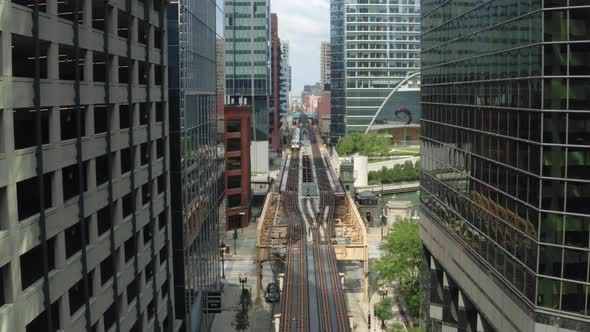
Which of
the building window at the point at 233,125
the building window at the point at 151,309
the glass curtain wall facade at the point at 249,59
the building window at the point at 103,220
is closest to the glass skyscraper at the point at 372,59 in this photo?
the glass curtain wall facade at the point at 249,59

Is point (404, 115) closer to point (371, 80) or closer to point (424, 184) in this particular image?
point (371, 80)

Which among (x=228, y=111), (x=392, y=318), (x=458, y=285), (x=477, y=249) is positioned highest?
(x=228, y=111)

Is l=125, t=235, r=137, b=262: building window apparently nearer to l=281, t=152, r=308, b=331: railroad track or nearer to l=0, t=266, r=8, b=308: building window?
l=0, t=266, r=8, b=308: building window

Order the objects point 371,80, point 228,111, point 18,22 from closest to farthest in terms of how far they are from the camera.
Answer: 1. point 18,22
2. point 228,111
3. point 371,80

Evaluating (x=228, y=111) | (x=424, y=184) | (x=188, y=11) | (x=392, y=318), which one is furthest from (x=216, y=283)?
(x=228, y=111)

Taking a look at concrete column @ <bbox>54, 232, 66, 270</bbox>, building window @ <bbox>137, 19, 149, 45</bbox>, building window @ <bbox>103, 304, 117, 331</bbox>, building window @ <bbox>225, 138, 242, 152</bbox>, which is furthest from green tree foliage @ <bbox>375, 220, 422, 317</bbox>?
concrete column @ <bbox>54, 232, 66, 270</bbox>

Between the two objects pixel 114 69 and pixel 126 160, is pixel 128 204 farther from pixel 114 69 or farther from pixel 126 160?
pixel 114 69

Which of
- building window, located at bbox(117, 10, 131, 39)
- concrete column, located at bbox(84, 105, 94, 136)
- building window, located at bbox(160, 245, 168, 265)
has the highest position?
building window, located at bbox(117, 10, 131, 39)
